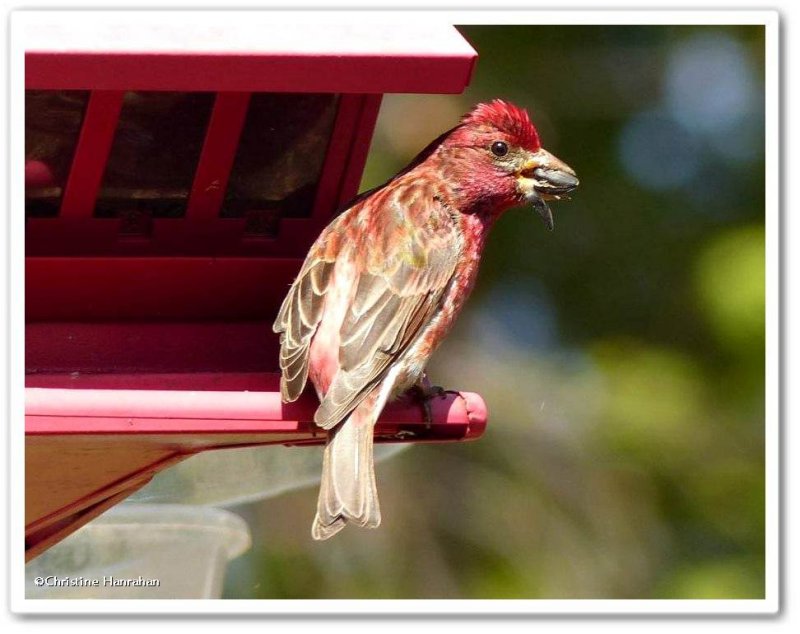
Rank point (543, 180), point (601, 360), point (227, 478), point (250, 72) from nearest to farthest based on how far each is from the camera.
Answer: point (250, 72), point (543, 180), point (227, 478), point (601, 360)

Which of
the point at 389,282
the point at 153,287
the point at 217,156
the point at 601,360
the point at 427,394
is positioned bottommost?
the point at 427,394

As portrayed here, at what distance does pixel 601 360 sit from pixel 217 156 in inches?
128

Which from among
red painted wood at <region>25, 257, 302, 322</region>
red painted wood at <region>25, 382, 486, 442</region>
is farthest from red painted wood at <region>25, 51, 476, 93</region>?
red painted wood at <region>25, 257, 302, 322</region>

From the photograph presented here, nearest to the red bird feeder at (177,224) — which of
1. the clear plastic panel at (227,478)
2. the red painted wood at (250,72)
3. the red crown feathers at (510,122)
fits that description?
the red painted wood at (250,72)

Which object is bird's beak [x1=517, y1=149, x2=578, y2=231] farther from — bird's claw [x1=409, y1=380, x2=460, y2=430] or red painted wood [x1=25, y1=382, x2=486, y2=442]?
red painted wood [x1=25, y1=382, x2=486, y2=442]

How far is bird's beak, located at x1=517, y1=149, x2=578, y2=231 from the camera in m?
4.87

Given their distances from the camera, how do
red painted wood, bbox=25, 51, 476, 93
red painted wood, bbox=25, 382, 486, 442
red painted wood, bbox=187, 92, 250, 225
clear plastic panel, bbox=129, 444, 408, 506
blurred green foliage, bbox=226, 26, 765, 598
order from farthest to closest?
blurred green foliage, bbox=226, 26, 765, 598 < clear plastic panel, bbox=129, 444, 408, 506 < red painted wood, bbox=187, 92, 250, 225 < red painted wood, bbox=25, 382, 486, 442 < red painted wood, bbox=25, 51, 476, 93

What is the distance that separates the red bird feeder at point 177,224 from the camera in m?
3.78

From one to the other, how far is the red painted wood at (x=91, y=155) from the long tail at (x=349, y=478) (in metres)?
0.94

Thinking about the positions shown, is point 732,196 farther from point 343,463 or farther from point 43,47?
point 43,47

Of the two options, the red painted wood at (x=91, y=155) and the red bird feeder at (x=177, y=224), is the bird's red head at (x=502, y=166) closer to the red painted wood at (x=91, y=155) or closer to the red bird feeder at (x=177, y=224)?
the red bird feeder at (x=177, y=224)

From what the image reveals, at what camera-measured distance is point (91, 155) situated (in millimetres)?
4297

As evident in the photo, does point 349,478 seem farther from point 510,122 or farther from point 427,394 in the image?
point 510,122

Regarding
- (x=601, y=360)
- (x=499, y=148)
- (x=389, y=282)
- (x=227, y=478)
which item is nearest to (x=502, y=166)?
(x=499, y=148)
